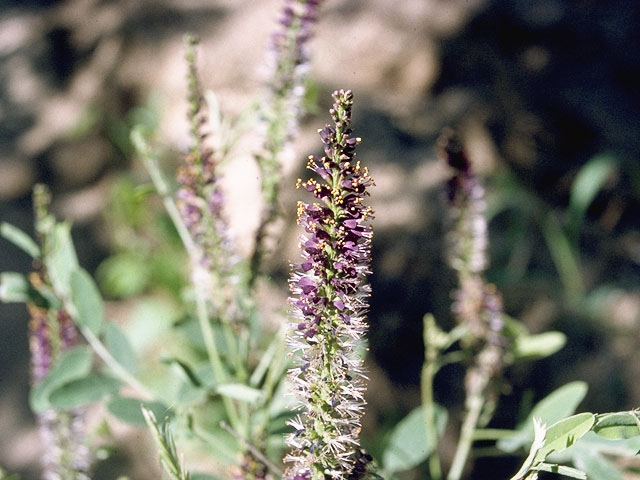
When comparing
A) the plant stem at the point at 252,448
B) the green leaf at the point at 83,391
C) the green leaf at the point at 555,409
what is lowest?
the green leaf at the point at 555,409

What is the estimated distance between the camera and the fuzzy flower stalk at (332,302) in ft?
3.31

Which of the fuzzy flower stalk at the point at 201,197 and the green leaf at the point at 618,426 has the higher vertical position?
the fuzzy flower stalk at the point at 201,197

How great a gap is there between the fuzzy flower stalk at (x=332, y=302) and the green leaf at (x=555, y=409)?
2.23 feet

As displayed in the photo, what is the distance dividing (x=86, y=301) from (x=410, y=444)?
970 millimetres

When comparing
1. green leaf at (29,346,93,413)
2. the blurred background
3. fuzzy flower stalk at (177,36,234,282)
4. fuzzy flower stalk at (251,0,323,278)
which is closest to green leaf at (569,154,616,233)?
the blurred background

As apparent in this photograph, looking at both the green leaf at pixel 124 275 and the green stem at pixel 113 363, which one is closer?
the green stem at pixel 113 363

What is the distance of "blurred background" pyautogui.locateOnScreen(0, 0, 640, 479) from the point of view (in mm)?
3273

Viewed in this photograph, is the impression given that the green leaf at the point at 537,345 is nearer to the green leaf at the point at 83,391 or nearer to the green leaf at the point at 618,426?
the green leaf at the point at 618,426

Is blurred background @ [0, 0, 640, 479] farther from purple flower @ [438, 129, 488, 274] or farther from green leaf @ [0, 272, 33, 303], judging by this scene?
green leaf @ [0, 272, 33, 303]

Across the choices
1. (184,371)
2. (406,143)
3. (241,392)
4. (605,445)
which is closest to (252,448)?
(241,392)

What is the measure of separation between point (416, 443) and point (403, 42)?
9.28 feet

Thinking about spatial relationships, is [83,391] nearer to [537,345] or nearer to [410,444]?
[410,444]

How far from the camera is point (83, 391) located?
164 cm

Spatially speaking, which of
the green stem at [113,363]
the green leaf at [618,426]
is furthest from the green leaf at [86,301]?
the green leaf at [618,426]
